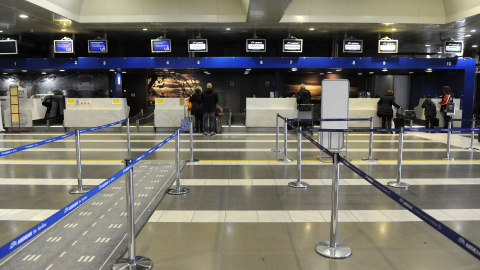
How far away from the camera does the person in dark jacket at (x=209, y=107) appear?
1322cm

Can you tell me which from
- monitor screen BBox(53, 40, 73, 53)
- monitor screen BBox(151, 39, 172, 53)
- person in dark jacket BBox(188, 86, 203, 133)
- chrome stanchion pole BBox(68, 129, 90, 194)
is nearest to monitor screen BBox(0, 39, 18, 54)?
monitor screen BBox(53, 40, 73, 53)

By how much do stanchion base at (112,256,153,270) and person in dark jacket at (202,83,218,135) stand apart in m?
10.0

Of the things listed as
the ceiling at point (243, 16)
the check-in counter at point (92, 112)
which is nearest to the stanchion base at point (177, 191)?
the ceiling at point (243, 16)

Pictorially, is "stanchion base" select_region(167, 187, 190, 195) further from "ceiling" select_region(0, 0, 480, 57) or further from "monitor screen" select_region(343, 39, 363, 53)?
"monitor screen" select_region(343, 39, 363, 53)

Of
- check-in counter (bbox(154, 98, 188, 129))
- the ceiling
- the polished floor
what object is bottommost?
the polished floor

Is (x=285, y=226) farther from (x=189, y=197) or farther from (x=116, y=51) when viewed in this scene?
(x=116, y=51)

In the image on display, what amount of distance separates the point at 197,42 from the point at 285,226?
36.0 ft

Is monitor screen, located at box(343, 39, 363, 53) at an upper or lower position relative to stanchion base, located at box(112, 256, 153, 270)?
upper

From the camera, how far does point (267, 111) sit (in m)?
14.8

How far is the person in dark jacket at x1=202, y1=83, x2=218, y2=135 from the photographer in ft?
43.4

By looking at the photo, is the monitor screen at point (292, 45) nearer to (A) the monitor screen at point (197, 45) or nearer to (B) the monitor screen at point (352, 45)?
(B) the monitor screen at point (352, 45)

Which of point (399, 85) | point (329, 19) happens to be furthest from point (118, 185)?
point (399, 85)

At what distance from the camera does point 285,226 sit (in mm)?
4387

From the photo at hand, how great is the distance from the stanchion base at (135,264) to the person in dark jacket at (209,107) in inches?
395
